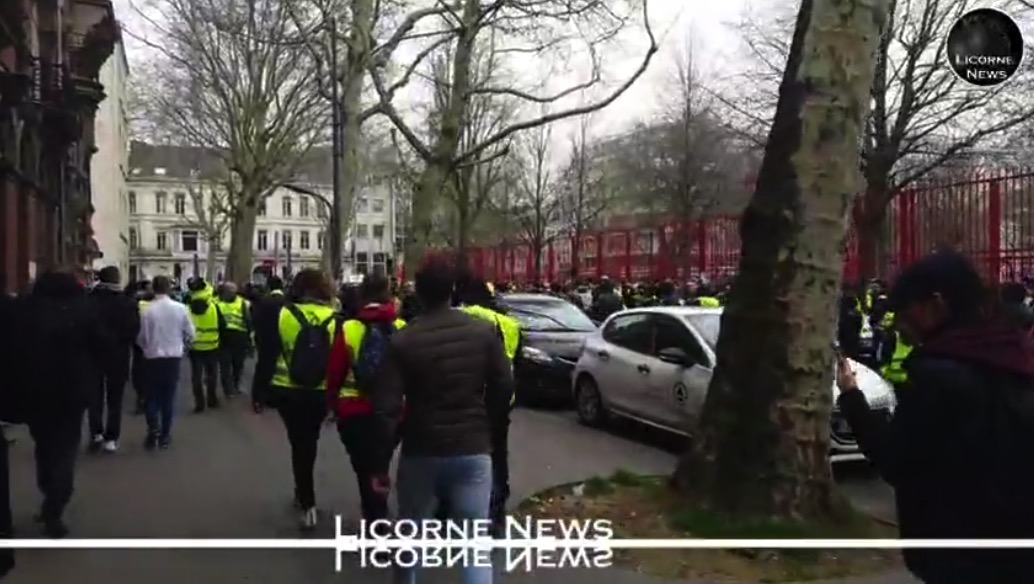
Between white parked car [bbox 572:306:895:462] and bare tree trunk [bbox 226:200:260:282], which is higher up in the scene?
bare tree trunk [bbox 226:200:260:282]

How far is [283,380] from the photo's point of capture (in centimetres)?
748

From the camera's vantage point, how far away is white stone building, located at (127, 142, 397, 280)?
82.8 meters

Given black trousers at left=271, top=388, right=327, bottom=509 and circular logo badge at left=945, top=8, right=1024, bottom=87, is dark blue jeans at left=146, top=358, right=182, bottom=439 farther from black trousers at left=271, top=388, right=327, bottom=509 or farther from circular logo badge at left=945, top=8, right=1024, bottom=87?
circular logo badge at left=945, top=8, right=1024, bottom=87

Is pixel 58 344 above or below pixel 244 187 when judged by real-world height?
below

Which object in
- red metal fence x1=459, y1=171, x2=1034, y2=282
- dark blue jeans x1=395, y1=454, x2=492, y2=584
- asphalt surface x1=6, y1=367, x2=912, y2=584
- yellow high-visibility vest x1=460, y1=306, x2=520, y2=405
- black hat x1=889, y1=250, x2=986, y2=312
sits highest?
red metal fence x1=459, y1=171, x2=1034, y2=282

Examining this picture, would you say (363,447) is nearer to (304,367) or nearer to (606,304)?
(304,367)

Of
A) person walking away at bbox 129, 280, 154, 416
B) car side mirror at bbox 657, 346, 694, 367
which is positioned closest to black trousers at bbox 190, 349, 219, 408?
person walking away at bbox 129, 280, 154, 416

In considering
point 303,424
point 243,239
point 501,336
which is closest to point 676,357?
point 501,336

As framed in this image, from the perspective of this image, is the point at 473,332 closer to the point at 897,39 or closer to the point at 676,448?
the point at 676,448

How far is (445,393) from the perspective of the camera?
4.96 metres

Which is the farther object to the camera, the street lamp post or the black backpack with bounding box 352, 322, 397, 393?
the street lamp post

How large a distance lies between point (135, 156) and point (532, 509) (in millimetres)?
68277

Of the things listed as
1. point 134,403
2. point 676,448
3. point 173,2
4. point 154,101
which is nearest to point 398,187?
point 154,101

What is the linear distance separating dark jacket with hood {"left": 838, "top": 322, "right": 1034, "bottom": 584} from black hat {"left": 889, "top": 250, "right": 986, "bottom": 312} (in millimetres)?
93
